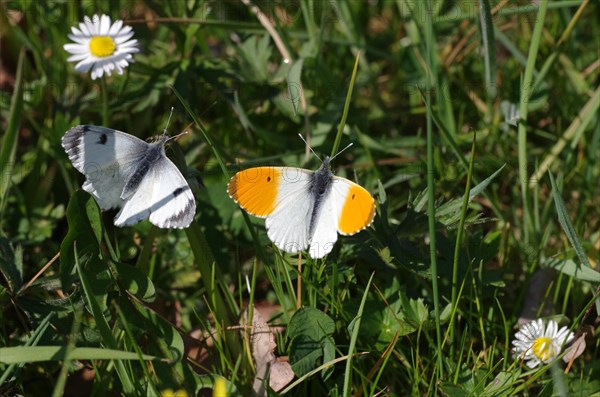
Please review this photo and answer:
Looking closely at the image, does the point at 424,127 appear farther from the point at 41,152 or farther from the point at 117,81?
the point at 41,152

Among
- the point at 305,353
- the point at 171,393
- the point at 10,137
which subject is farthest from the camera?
the point at 10,137

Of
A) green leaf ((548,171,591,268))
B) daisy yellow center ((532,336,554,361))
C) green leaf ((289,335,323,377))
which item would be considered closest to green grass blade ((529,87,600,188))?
green leaf ((548,171,591,268))

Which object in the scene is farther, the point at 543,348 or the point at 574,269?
the point at 574,269

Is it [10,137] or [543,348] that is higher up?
[10,137]

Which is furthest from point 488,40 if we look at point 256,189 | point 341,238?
point 256,189

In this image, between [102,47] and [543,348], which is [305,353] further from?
[102,47]

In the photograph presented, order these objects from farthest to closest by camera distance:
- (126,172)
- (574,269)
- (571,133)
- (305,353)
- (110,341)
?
1. (571,133)
2. (574,269)
3. (126,172)
4. (305,353)
5. (110,341)

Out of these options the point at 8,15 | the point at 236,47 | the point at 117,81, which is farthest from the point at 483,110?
the point at 8,15
